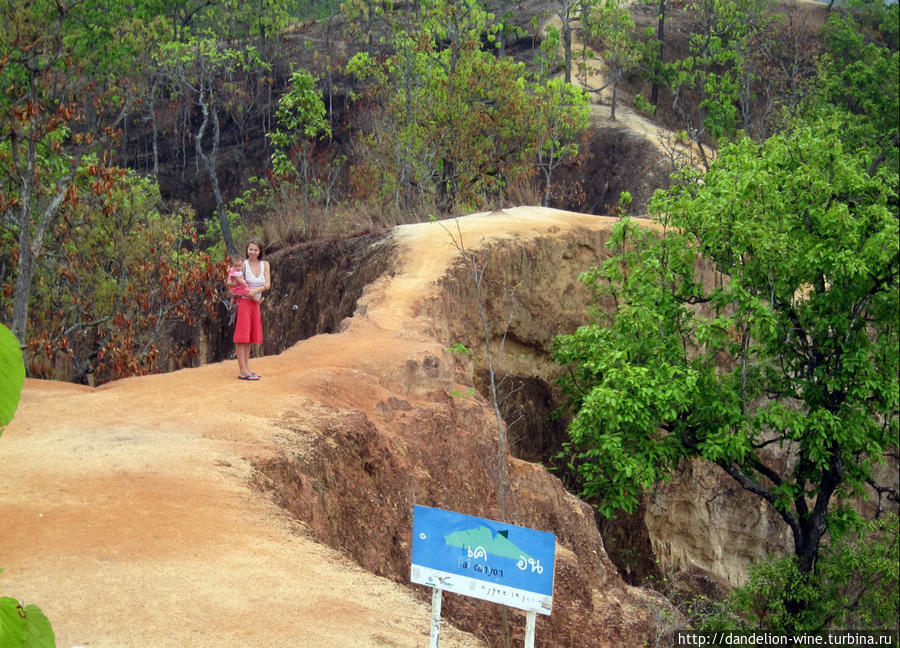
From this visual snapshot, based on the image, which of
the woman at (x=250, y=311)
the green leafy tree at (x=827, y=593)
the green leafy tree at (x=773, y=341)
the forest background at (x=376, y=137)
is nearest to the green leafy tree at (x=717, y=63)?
the forest background at (x=376, y=137)

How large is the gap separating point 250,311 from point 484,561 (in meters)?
5.78

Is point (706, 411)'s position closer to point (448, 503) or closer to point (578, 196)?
point (448, 503)

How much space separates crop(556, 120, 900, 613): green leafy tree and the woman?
13.4 ft

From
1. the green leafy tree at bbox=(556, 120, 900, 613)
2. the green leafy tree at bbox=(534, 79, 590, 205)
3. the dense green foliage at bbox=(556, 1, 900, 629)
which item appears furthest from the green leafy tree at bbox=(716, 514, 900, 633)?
the green leafy tree at bbox=(534, 79, 590, 205)

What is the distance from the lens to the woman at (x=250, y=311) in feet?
31.7

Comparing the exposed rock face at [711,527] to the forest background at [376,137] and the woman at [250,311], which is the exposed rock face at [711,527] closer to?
the forest background at [376,137]

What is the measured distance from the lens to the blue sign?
460 cm

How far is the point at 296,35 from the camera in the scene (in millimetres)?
43031

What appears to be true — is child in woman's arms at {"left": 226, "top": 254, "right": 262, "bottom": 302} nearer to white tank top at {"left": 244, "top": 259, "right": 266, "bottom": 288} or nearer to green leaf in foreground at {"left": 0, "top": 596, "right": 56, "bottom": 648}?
white tank top at {"left": 244, "top": 259, "right": 266, "bottom": 288}

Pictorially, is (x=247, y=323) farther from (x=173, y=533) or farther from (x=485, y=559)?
(x=485, y=559)

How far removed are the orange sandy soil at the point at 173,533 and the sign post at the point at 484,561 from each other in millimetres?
635

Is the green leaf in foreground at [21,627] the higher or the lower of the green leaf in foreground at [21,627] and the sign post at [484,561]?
the higher

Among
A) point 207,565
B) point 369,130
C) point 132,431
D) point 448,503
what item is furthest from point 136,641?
point 369,130

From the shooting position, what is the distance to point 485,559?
183 inches
